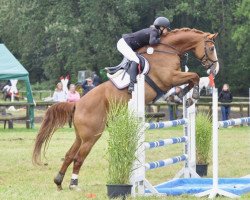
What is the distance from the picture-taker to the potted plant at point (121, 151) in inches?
331

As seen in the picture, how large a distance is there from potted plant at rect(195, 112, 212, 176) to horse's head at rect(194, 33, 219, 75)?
158 centimetres

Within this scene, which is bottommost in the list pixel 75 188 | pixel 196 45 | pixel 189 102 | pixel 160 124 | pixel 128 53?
pixel 75 188

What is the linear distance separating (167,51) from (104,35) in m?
40.9

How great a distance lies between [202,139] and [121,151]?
3527 millimetres

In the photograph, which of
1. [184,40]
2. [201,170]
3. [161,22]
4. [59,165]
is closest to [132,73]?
[161,22]

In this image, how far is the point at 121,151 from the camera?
840 centimetres

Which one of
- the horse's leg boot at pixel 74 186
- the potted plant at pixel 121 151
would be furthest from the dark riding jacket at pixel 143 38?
the horse's leg boot at pixel 74 186

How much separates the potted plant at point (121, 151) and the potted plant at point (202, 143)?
3323 millimetres

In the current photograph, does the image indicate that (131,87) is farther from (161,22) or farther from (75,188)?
(75,188)

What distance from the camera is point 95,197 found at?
8.78 meters

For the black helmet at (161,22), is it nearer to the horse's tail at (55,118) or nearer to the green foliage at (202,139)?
the horse's tail at (55,118)

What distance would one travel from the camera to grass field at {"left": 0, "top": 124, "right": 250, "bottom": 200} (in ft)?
30.9

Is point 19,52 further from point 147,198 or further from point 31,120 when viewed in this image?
Answer: point 147,198

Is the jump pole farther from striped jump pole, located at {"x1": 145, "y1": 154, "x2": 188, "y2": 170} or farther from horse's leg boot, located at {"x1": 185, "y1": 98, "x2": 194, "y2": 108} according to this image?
horse's leg boot, located at {"x1": 185, "y1": 98, "x2": 194, "y2": 108}
